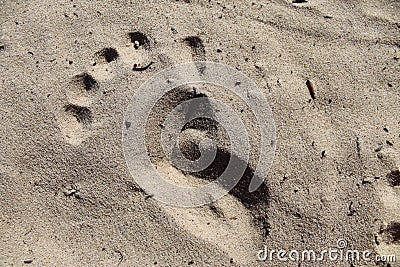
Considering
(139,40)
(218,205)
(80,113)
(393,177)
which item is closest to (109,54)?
(139,40)

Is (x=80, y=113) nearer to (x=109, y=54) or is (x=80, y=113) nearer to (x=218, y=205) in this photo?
(x=109, y=54)

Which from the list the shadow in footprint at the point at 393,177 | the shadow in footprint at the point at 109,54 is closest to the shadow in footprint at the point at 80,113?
the shadow in footprint at the point at 109,54

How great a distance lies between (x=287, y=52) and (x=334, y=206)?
0.87 m

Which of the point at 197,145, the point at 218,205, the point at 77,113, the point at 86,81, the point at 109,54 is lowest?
the point at 218,205

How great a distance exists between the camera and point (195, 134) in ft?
7.30

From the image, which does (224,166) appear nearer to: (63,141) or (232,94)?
(232,94)

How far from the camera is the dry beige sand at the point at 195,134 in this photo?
2.18 meters

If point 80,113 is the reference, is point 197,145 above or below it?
below

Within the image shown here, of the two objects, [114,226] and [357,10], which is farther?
[357,10]

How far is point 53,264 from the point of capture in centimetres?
216

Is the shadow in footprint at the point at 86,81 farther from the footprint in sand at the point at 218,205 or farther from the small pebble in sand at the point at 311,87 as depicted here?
the small pebble in sand at the point at 311,87

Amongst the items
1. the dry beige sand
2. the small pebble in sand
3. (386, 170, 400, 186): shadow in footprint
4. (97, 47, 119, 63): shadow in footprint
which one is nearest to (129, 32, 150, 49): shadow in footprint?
the dry beige sand

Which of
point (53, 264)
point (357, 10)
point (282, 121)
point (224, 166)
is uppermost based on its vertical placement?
point (357, 10)

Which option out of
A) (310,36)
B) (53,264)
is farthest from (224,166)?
(53,264)
